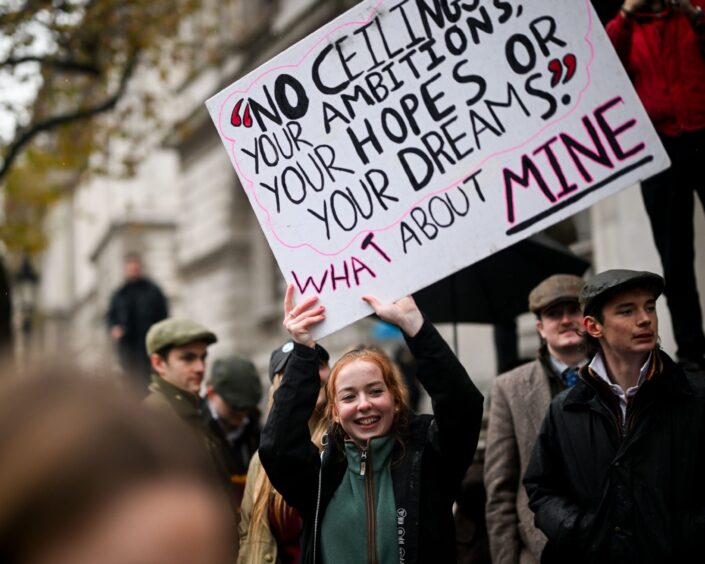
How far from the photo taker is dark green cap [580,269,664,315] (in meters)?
3.39

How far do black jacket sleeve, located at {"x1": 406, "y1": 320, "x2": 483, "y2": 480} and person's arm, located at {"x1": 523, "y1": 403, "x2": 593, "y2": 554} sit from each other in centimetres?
33

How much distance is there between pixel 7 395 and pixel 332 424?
2526 millimetres

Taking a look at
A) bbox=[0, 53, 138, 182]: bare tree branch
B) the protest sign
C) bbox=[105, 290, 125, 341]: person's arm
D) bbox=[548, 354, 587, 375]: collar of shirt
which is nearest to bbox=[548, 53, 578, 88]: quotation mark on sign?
the protest sign

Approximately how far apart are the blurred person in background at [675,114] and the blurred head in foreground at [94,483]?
359cm

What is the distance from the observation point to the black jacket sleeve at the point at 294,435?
10.8ft

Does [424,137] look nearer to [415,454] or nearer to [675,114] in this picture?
[415,454]

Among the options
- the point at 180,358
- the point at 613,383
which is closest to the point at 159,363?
the point at 180,358

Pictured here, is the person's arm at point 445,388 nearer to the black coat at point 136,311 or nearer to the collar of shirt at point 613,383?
the collar of shirt at point 613,383

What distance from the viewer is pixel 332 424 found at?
3.50 metres

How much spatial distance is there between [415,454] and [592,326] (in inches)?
31.3

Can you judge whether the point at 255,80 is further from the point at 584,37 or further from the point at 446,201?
the point at 584,37

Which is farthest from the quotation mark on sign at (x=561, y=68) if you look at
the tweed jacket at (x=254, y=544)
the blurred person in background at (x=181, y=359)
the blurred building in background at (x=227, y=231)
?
the blurred building in background at (x=227, y=231)

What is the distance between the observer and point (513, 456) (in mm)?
4078

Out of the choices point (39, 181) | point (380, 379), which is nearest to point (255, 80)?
point (380, 379)
